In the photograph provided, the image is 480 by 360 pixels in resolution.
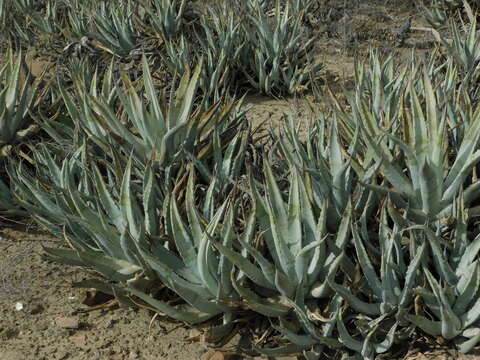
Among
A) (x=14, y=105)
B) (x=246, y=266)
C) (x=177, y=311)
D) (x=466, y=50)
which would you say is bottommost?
(x=177, y=311)

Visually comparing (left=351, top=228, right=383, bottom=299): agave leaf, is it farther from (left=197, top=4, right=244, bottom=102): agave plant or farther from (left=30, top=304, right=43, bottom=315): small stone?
(left=197, top=4, right=244, bottom=102): agave plant

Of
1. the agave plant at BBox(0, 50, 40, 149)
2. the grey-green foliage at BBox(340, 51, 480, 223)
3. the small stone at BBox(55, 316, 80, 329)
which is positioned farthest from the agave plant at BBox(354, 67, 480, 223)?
the agave plant at BBox(0, 50, 40, 149)

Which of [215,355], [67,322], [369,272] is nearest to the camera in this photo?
[369,272]

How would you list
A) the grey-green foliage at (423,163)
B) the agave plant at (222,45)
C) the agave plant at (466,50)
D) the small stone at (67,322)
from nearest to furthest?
the grey-green foliage at (423,163) < the small stone at (67,322) < the agave plant at (466,50) < the agave plant at (222,45)

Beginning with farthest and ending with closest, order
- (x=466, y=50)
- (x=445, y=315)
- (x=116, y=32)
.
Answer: (x=116, y=32)
(x=466, y=50)
(x=445, y=315)

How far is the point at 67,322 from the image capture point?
2.68 m

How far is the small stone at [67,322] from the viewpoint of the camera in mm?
2670

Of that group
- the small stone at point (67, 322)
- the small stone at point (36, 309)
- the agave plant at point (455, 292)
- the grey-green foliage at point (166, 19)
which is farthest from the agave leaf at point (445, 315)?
the grey-green foliage at point (166, 19)

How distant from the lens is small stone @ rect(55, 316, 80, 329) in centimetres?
267

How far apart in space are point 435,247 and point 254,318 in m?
0.80

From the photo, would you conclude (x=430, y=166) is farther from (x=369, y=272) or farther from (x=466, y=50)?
(x=466, y=50)

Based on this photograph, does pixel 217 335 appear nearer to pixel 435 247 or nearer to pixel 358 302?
pixel 358 302

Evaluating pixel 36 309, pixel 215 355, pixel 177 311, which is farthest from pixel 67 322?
pixel 215 355

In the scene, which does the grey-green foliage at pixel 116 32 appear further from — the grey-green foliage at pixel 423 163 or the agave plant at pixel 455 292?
the agave plant at pixel 455 292
